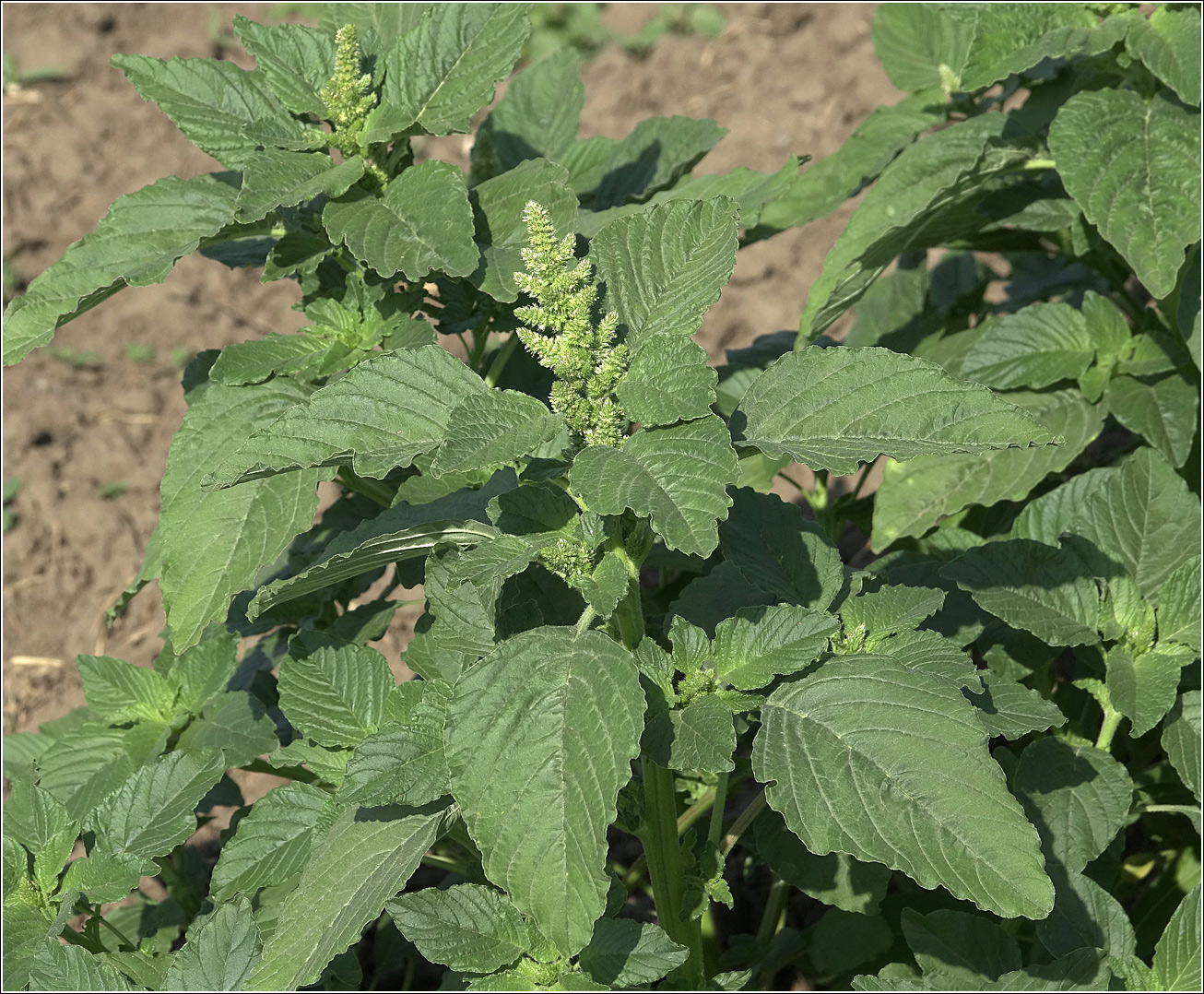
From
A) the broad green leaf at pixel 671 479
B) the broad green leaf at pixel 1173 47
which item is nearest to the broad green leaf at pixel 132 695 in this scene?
the broad green leaf at pixel 671 479

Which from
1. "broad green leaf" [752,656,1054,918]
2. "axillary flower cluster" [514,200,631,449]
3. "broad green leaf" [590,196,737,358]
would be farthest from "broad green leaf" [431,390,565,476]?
"broad green leaf" [752,656,1054,918]

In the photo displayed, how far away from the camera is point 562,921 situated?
4.33ft

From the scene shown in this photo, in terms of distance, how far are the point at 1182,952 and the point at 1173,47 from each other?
5.27 ft

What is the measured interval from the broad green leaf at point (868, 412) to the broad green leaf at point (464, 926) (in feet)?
2.36

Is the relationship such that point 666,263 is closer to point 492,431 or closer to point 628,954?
point 492,431

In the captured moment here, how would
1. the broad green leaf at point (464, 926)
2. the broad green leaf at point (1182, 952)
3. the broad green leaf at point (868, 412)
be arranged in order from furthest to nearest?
the broad green leaf at point (1182, 952) → the broad green leaf at point (464, 926) → the broad green leaf at point (868, 412)

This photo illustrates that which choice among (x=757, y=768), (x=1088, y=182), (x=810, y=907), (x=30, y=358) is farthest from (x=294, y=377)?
(x=30, y=358)

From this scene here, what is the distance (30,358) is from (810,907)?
10.9 ft

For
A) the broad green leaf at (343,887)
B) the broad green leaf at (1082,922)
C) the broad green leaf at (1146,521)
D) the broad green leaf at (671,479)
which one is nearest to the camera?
the broad green leaf at (671,479)

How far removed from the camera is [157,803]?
6.28 feet

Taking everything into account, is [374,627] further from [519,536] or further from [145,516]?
[145,516]

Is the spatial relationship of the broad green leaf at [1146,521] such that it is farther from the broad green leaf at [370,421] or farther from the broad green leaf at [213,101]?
the broad green leaf at [213,101]

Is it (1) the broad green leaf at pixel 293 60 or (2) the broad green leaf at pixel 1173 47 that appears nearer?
(1) the broad green leaf at pixel 293 60

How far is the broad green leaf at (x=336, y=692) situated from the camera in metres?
1.92
